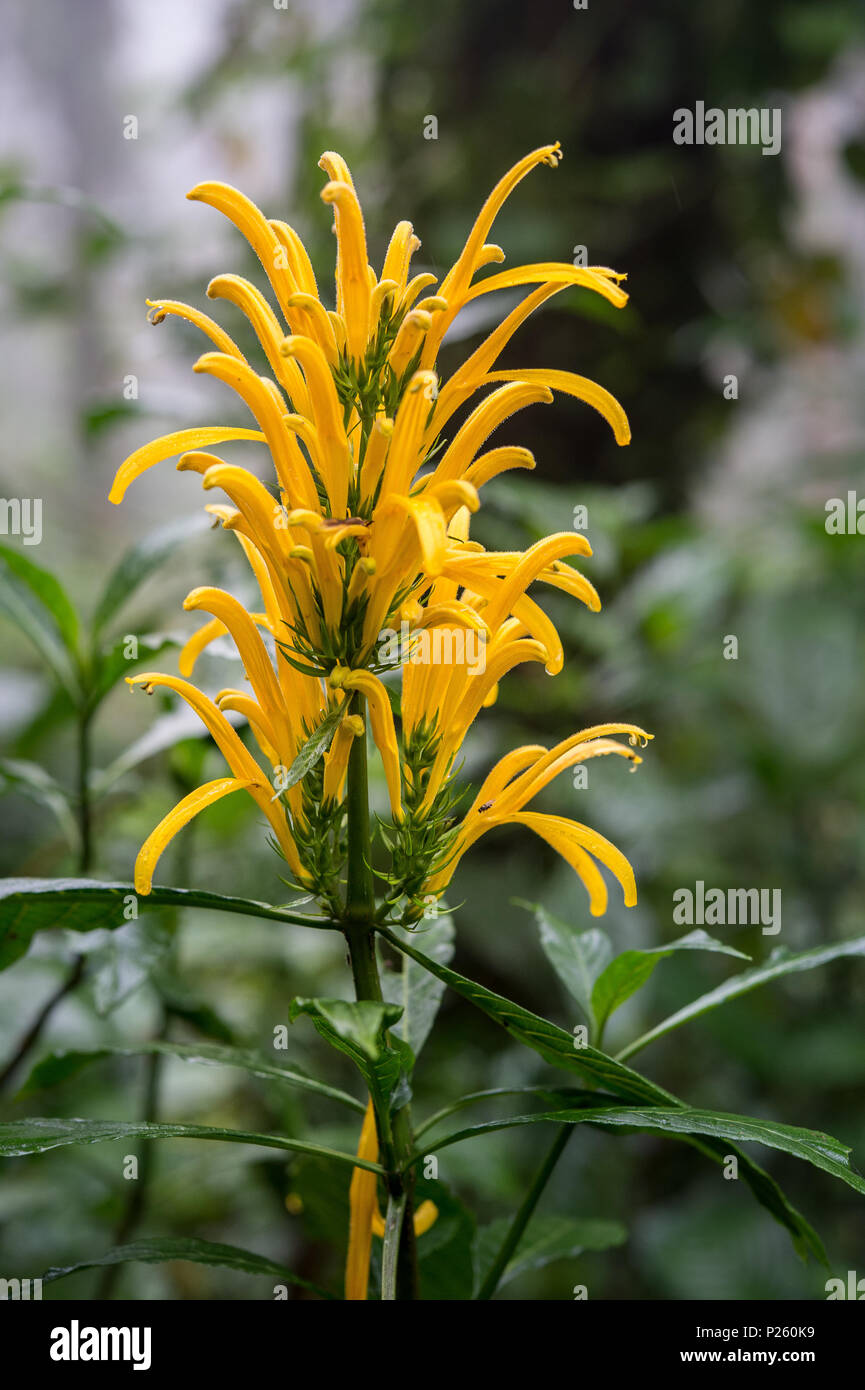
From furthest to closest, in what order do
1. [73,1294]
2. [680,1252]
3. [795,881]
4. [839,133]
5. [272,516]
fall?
[839,133], [795,881], [680,1252], [73,1294], [272,516]

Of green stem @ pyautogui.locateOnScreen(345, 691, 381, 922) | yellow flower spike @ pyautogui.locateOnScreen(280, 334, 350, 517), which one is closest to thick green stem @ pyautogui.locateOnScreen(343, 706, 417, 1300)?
green stem @ pyautogui.locateOnScreen(345, 691, 381, 922)

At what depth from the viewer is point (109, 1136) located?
50 centimetres

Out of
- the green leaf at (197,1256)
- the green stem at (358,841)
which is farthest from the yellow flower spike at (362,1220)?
the green stem at (358,841)

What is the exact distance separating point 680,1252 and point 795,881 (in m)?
0.63

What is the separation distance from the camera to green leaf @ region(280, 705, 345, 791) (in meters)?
0.44

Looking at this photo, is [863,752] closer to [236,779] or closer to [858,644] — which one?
[858,644]

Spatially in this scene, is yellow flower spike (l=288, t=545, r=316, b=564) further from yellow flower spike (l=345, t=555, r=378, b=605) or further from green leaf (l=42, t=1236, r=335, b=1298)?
green leaf (l=42, t=1236, r=335, b=1298)

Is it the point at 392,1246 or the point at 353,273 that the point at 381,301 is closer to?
the point at 353,273

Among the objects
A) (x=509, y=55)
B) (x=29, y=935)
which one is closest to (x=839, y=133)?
(x=509, y=55)

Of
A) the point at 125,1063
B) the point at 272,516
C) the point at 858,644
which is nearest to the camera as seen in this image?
the point at 272,516

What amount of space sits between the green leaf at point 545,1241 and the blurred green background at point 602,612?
33cm

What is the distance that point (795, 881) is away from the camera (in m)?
1.72

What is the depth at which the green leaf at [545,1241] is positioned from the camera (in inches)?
27.3

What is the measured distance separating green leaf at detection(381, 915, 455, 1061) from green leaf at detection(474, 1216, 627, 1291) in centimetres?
18
